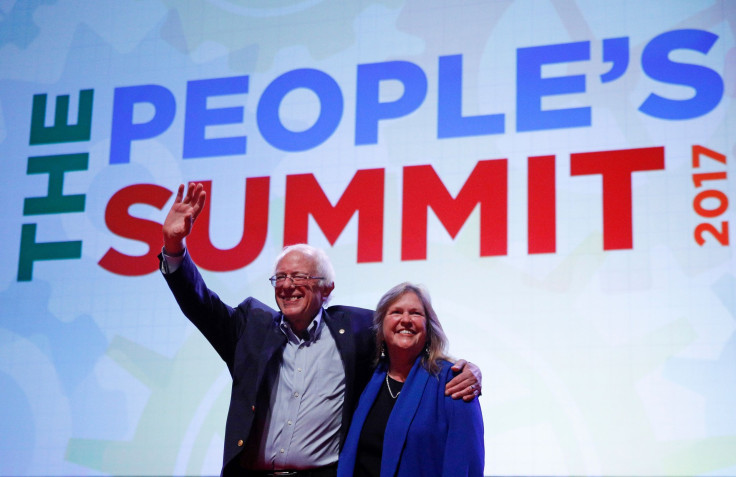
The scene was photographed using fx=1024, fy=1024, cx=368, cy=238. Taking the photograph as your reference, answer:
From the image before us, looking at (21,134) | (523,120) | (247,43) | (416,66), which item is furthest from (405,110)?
(21,134)

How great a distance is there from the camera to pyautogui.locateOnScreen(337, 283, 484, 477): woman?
8.56 ft

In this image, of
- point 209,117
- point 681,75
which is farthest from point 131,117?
point 681,75

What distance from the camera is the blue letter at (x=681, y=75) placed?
3945 millimetres

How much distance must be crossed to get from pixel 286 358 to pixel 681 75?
207cm

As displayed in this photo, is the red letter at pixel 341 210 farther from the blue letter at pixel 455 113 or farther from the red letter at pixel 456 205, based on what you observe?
the blue letter at pixel 455 113

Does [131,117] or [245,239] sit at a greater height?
[131,117]

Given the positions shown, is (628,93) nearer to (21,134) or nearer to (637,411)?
(637,411)

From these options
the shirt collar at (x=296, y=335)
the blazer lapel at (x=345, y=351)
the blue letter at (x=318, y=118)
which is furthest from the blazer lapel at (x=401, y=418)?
the blue letter at (x=318, y=118)

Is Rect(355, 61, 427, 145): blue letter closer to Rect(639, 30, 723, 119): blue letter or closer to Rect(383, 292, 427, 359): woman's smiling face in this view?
Rect(639, 30, 723, 119): blue letter

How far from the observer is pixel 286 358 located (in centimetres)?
290

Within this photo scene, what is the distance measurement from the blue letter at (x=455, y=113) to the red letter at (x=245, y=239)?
2.68 feet

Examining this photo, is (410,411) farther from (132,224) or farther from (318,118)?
(132,224)

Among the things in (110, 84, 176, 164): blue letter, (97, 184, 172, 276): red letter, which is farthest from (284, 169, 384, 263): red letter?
(110, 84, 176, 164): blue letter

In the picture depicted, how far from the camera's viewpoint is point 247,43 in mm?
4664
